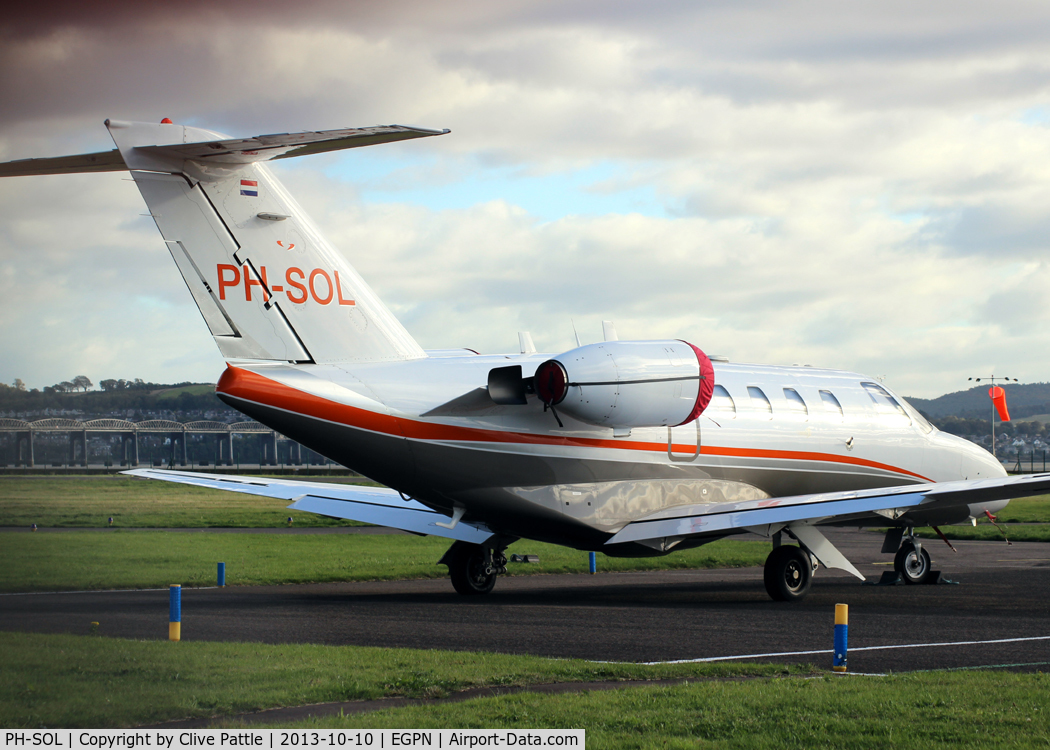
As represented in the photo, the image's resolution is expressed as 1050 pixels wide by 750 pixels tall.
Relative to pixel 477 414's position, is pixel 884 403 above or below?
above

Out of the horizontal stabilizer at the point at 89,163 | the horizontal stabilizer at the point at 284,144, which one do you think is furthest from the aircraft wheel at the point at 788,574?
the horizontal stabilizer at the point at 89,163

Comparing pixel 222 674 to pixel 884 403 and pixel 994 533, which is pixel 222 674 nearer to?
pixel 884 403

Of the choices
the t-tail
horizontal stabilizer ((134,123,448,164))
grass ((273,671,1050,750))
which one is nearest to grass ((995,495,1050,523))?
the t-tail

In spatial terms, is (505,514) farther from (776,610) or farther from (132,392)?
(132,392)

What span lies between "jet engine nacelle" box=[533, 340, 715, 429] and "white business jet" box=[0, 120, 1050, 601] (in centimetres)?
3

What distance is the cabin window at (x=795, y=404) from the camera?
21.8 metres

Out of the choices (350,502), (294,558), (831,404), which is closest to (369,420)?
(350,502)

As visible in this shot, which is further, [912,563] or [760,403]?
[912,563]

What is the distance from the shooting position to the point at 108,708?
Result: 6637mm

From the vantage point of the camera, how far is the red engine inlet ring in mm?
16547

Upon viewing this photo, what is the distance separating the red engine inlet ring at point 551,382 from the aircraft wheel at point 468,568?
4619mm

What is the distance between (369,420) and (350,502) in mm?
→ 5594

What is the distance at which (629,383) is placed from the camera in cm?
1688

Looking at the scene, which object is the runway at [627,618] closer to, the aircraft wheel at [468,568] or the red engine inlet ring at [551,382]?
the aircraft wheel at [468,568]
